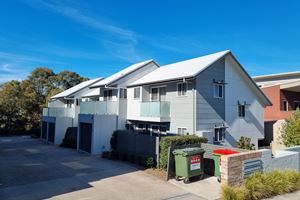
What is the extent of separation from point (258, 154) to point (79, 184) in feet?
27.4

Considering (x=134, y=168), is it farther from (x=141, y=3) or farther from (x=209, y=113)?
(x=141, y=3)

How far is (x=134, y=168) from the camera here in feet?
48.0

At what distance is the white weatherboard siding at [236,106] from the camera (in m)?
19.6

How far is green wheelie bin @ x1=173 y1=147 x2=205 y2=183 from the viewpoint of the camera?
11.8m

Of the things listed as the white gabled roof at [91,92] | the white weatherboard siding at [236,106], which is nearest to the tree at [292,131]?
the white weatherboard siding at [236,106]

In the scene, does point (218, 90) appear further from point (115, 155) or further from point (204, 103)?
point (115, 155)

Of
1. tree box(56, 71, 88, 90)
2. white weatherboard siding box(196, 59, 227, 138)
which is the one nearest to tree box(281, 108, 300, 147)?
white weatherboard siding box(196, 59, 227, 138)

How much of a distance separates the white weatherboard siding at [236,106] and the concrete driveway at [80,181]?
906 cm

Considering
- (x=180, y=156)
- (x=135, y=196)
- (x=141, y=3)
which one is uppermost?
(x=141, y=3)

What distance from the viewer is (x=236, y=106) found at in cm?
2011

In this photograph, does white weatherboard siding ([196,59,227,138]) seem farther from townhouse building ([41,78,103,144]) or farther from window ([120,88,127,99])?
townhouse building ([41,78,103,144])

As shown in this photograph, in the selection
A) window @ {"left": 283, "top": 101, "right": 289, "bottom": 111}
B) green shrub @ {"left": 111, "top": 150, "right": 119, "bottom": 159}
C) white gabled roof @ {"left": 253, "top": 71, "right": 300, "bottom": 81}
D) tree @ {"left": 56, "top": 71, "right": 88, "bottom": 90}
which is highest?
tree @ {"left": 56, "top": 71, "right": 88, "bottom": 90}

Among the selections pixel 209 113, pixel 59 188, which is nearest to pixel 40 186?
pixel 59 188

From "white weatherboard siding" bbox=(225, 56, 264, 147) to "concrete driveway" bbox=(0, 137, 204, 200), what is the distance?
9.06 m
